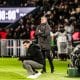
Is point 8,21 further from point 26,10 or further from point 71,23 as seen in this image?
point 71,23

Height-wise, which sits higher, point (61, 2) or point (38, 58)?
point (61, 2)

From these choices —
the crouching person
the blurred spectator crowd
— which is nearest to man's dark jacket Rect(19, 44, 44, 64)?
the crouching person

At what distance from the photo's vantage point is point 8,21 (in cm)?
3378

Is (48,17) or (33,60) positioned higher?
(48,17)

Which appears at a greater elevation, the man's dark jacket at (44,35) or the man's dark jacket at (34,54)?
the man's dark jacket at (44,35)

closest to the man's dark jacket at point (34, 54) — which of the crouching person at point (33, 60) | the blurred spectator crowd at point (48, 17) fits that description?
the crouching person at point (33, 60)

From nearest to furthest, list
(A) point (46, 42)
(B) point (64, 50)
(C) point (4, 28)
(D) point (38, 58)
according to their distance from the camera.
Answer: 1. (D) point (38, 58)
2. (A) point (46, 42)
3. (B) point (64, 50)
4. (C) point (4, 28)

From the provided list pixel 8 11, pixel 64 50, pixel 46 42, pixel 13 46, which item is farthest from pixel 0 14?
pixel 46 42

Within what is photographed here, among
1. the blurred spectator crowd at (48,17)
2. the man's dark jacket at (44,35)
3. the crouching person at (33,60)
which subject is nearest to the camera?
the crouching person at (33,60)

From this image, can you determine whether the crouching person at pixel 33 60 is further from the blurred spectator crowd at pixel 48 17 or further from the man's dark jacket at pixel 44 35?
the blurred spectator crowd at pixel 48 17

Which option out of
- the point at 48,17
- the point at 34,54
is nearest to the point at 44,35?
the point at 34,54

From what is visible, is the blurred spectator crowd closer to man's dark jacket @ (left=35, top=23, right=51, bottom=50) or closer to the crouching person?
man's dark jacket @ (left=35, top=23, right=51, bottom=50)

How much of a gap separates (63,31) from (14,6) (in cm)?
A: 683

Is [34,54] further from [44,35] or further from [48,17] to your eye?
[48,17]
